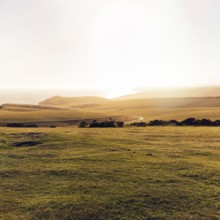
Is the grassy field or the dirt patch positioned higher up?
the dirt patch

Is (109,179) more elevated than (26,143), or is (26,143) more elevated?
(26,143)

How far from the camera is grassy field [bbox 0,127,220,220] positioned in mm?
13141

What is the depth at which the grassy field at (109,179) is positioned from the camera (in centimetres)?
1314

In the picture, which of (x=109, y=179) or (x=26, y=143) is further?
(x=26, y=143)

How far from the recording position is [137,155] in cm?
2184

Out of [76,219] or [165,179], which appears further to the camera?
[165,179]

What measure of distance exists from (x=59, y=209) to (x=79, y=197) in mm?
1355

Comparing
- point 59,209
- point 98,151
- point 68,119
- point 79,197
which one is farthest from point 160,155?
point 68,119

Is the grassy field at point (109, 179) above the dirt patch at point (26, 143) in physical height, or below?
below

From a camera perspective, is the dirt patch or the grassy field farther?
the dirt patch

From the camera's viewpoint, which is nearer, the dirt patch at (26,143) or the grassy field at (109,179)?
the grassy field at (109,179)

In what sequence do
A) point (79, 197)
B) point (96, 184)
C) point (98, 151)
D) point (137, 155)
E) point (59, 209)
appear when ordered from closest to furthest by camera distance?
1. point (59, 209)
2. point (79, 197)
3. point (96, 184)
4. point (137, 155)
5. point (98, 151)

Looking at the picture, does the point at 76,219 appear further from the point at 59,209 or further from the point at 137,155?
the point at 137,155

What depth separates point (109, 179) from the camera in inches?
661
